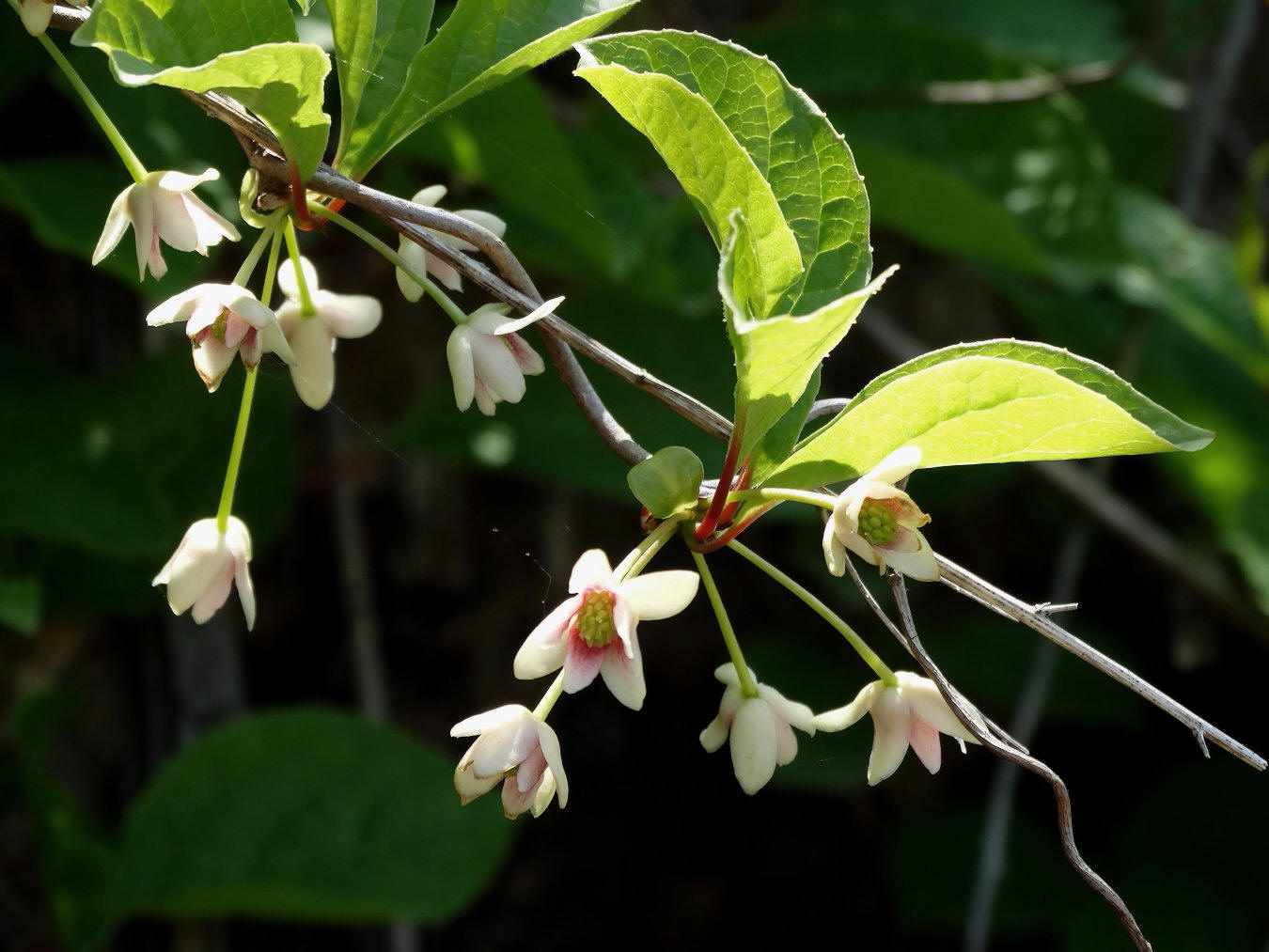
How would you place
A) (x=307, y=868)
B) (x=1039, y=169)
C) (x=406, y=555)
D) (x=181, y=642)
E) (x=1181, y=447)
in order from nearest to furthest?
1. (x=1181, y=447)
2. (x=307, y=868)
3. (x=181, y=642)
4. (x=1039, y=169)
5. (x=406, y=555)

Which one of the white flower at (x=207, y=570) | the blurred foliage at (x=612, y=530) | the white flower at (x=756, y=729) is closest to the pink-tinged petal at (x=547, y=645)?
the white flower at (x=756, y=729)

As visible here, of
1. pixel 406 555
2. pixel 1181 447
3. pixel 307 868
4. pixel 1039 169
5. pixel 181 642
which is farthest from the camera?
pixel 406 555

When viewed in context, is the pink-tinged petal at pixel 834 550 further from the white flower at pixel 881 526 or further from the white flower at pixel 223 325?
the white flower at pixel 223 325

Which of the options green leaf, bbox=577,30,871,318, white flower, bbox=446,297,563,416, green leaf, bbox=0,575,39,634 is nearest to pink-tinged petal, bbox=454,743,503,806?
white flower, bbox=446,297,563,416

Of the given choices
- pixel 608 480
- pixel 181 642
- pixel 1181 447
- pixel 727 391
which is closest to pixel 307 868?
pixel 181 642

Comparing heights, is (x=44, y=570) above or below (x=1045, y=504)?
above

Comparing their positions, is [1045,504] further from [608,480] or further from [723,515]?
[723,515]

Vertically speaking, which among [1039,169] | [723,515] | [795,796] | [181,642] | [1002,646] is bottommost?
[795,796]
